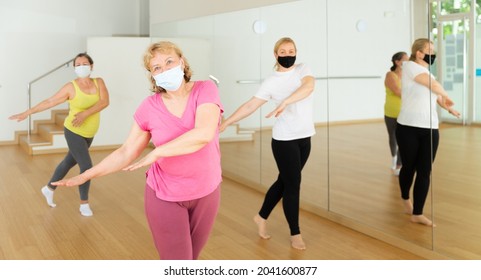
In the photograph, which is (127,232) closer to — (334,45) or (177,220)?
(334,45)

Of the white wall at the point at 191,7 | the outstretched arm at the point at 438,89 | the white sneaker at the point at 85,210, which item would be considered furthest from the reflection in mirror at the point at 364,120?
the white sneaker at the point at 85,210

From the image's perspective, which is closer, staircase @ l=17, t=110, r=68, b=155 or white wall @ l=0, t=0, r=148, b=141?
staircase @ l=17, t=110, r=68, b=155

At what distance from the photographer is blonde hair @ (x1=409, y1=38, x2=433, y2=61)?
13.2 feet

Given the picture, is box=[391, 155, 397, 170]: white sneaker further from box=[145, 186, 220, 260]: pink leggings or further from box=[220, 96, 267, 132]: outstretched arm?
box=[145, 186, 220, 260]: pink leggings

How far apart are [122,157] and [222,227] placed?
8.40 feet

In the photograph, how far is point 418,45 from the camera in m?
4.07

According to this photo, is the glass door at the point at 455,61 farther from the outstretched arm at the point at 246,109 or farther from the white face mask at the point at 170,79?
the white face mask at the point at 170,79

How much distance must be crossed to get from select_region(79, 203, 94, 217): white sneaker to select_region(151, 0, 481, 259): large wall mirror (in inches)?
70.2

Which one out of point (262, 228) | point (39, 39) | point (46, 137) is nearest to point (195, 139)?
point (262, 228)

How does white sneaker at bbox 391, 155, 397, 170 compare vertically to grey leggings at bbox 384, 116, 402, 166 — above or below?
below

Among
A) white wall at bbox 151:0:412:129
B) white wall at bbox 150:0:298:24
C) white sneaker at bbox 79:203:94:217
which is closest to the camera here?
white wall at bbox 151:0:412:129

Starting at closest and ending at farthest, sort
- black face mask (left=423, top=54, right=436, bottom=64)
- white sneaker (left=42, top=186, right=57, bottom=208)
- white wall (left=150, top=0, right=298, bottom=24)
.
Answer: black face mask (left=423, top=54, right=436, bottom=64) < white sneaker (left=42, top=186, right=57, bottom=208) < white wall (left=150, top=0, right=298, bottom=24)

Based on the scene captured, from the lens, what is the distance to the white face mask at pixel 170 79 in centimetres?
253

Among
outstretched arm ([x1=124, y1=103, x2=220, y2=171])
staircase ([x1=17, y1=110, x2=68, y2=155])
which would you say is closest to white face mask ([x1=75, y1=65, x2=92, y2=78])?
outstretched arm ([x1=124, y1=103, x2=220, y2=171])
